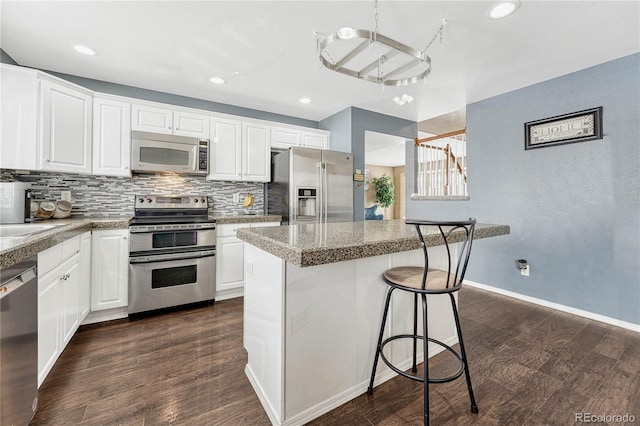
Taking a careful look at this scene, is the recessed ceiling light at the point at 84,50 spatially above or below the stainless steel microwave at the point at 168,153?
above

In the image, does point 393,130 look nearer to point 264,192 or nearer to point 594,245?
point 264,192

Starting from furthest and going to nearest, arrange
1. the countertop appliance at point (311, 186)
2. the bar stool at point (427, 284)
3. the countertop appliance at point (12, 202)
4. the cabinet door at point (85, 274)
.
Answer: the countertop appliance at point (311, 186)
the cabinet door at point (85, 274)
the countertop appliance at point (12, 202)
the bar stool at point (427, 284)

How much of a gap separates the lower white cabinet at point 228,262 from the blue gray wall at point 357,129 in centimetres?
174

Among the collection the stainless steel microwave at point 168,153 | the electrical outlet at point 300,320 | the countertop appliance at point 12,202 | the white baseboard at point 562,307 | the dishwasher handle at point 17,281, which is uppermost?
the stainless steel microwave at point 168,153

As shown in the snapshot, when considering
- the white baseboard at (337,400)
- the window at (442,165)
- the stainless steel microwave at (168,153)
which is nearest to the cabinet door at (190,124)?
the stainless steel microwave at (168,153)

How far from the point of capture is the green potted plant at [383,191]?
897 cm

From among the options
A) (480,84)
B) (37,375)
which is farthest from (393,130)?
(37,375)

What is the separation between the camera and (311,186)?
3572 millimetres

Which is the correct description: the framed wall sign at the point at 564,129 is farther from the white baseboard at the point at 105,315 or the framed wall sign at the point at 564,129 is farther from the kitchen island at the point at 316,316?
the white baseboard at the point at 105,315

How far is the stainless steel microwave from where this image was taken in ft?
9.52

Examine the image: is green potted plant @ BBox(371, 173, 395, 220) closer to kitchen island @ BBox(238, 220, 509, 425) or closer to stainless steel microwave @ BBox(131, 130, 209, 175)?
stainless steel microwave @ BBox(131, 130, 209, 175)

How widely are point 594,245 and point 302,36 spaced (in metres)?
3.36

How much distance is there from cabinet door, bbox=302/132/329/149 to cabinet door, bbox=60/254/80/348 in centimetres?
288

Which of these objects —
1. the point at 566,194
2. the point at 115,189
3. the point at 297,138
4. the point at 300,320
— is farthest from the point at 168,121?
the point at 566,194
